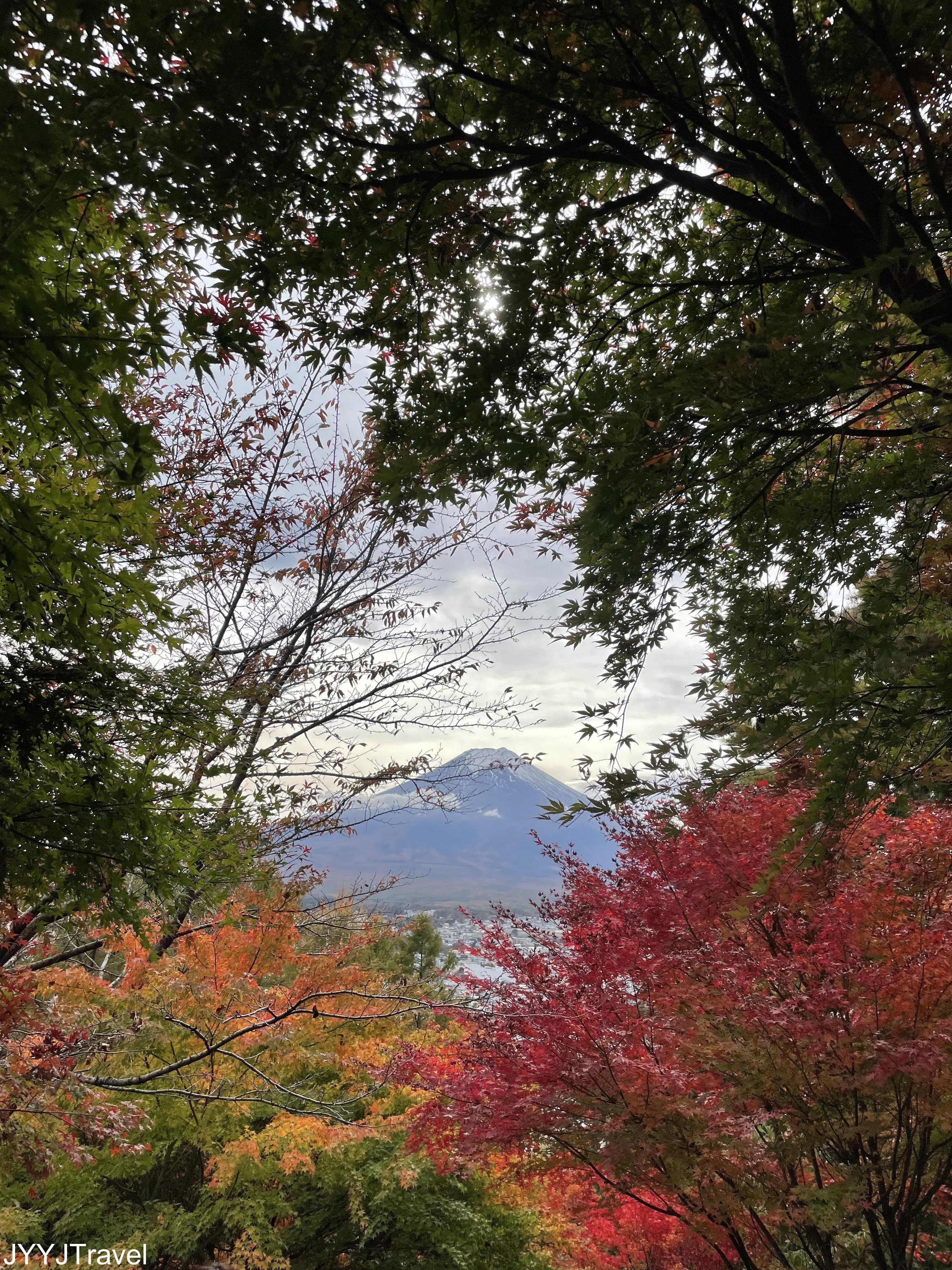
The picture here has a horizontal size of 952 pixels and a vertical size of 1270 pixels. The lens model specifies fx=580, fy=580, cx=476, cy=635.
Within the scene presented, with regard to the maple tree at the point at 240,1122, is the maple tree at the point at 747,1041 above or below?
above

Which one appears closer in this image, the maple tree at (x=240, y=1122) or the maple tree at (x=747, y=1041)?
the maple tree at (x=747, y=1041)

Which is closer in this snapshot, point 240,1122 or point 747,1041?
point 747,1041

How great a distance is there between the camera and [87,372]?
1943 millimetres

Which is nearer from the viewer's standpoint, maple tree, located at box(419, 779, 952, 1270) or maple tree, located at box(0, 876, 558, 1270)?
maple tree, located at box(419, 779, 952, 1270)

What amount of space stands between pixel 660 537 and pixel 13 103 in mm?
2991

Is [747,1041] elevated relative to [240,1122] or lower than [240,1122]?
elevated

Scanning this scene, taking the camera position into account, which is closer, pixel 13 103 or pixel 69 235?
pixel 13 103

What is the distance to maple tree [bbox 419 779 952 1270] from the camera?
13.8ft

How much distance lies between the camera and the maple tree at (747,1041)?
4219 mm

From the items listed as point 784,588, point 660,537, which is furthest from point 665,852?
point 660,537

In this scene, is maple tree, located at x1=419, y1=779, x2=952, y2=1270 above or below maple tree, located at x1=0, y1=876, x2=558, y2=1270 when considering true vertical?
above

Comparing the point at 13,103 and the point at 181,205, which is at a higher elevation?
the point at 181,205

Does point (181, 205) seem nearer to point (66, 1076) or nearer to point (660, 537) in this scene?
point (660, 537)

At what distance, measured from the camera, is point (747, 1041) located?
14.8ft
